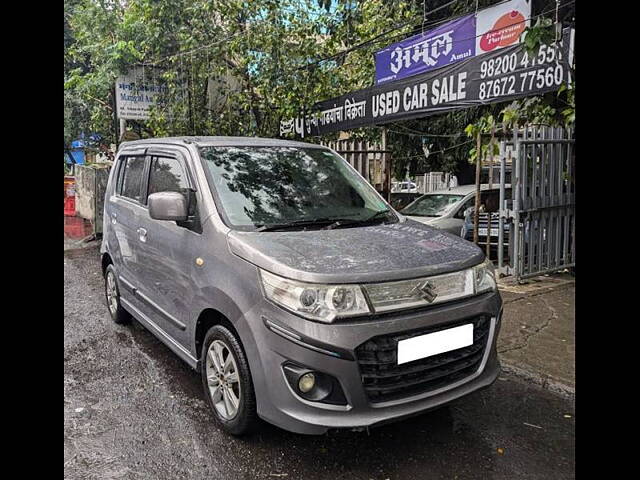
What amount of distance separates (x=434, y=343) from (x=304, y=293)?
2.51 feet

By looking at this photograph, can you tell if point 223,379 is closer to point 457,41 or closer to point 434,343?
point 434,343

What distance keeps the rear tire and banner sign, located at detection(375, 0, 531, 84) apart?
5087 mm

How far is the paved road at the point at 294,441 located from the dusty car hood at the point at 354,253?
1.08 metres

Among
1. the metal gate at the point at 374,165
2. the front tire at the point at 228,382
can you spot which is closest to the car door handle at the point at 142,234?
the front tire at the point at 228,382

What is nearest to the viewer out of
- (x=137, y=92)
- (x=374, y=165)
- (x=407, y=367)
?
(x=407, y=367)

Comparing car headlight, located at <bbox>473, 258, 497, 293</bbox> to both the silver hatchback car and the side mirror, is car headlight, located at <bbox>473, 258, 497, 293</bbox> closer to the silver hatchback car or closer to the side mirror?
the silver hatchback car

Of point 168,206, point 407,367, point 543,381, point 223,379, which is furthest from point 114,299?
point 543,381

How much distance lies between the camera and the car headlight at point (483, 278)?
307 centimetres

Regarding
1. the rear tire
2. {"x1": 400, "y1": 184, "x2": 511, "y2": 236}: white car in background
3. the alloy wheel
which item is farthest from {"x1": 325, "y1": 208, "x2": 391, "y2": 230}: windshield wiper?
{"x1": 400, "y1": 184, "x2": 511, "y2": 236}: white car in background

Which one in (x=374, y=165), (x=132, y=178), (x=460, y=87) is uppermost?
(x=460, y=87)

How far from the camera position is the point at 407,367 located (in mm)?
2699
